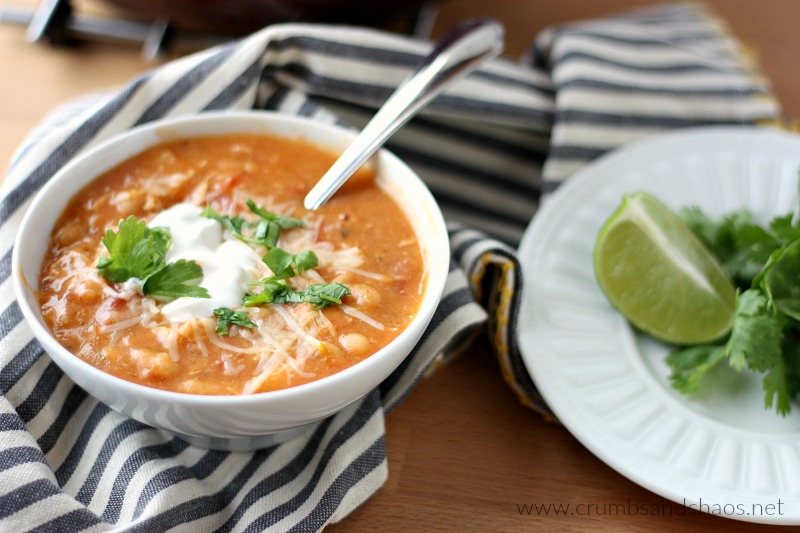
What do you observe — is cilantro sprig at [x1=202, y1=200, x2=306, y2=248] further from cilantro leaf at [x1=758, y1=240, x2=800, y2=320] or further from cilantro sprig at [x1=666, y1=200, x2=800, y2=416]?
cilantro leaf at [x1=758, y1=240, x2=800, y2=320]

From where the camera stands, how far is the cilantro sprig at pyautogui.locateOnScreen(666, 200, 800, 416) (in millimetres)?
1599

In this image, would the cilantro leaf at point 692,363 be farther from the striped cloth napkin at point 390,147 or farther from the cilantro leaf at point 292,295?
the cilantro leaf at point 292,295

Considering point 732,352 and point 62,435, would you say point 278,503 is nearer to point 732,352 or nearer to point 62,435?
point 62,435

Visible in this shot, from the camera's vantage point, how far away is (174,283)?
4.72 ft

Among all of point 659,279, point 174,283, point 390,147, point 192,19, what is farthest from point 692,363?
point 192,19

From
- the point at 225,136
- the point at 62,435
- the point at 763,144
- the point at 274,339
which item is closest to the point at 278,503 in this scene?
the point at 274,339

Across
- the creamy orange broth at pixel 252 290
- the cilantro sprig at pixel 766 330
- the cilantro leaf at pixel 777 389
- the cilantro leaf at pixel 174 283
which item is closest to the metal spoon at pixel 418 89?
the creamy orange broth at pixel 252 290

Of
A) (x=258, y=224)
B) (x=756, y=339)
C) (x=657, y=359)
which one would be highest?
(x=258, y=224)

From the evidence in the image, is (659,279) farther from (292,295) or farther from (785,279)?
(292,295)

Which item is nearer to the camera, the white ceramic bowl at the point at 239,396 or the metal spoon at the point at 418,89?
the white ceramic bowl at the point at 239,396

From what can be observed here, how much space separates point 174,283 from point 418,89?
0.77 meters

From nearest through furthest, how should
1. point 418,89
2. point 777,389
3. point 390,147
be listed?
point 777,389 < point 418,89 < point 390,147

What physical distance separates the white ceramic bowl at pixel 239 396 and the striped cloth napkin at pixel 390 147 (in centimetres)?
11

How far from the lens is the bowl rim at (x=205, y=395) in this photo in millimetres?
1261
